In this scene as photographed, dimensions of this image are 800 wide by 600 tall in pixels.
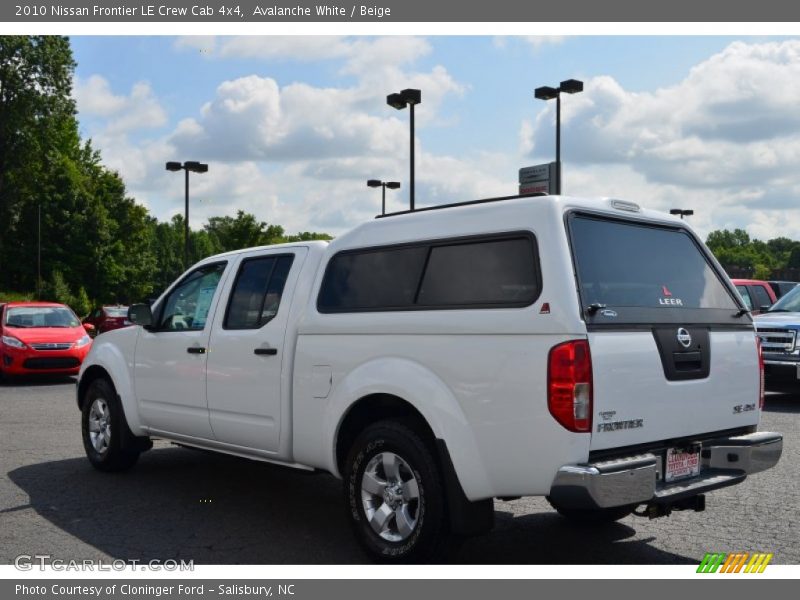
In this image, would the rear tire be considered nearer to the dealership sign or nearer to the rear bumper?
the rear bumper

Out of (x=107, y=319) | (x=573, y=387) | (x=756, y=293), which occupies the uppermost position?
(x=756, y=293)

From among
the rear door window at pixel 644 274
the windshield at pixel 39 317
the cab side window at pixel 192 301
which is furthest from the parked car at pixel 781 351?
the windshield at pixel 39 317

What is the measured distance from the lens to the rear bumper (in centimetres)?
430

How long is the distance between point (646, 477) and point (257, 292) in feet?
10.7

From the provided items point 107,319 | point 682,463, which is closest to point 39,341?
point 107,319

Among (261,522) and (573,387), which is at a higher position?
(573,387)

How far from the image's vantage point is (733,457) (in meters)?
5.14

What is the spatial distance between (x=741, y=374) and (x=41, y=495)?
5378 mm

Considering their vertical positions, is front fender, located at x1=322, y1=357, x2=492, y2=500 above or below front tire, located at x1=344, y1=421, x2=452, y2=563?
above

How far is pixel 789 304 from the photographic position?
571 inches

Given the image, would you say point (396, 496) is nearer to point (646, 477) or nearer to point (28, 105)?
point (646, 477)

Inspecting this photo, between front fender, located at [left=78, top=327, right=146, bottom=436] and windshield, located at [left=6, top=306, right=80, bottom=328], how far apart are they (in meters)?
10.6
